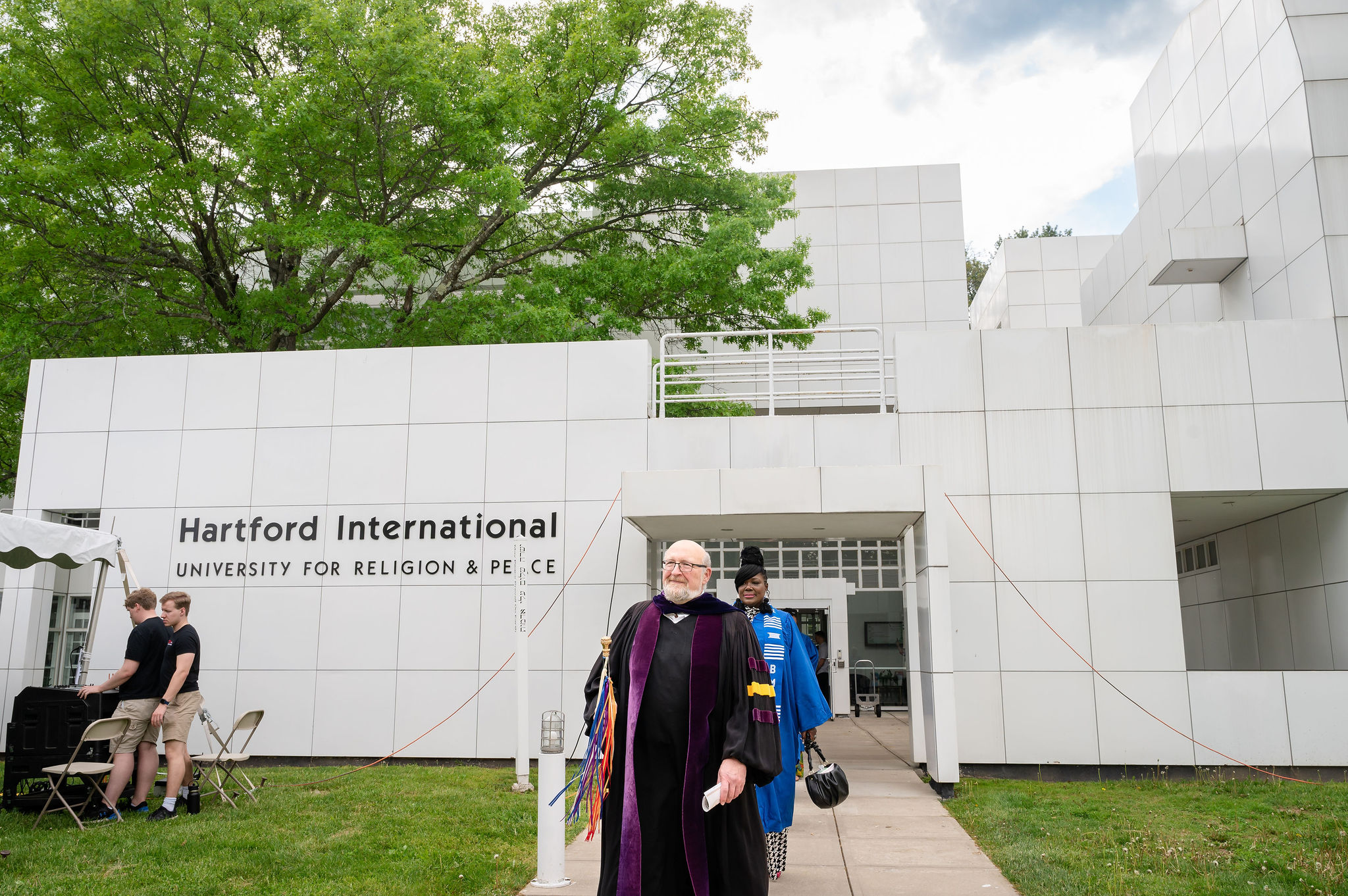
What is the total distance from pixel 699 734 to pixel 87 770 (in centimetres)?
589

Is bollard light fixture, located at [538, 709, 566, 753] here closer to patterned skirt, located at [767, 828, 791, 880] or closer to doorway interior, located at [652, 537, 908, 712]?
patterned skirt, located at [767, 828, 791, 880]

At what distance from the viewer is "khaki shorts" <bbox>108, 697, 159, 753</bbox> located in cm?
808

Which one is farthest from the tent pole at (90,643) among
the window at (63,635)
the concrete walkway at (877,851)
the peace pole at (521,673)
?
the concrete walkway at (877,851)

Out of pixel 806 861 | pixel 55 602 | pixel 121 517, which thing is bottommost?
pixel 806 861

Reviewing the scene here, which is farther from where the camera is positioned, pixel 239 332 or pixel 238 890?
pixel 239 332

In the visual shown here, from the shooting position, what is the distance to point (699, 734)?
14.1 feet

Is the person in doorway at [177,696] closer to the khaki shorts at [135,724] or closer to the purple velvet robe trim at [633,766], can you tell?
the khaki shorts at [135,724]

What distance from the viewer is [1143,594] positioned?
10703 millimetres

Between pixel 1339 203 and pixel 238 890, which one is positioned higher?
pixel 1339 203

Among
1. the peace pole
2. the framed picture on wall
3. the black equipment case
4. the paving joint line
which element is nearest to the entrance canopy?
the peace pole

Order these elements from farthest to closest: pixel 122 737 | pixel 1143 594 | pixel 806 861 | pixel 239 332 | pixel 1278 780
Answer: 1. pixel 239 332
2. pixel 1143 594
3. pixel 1278 780
4. pixel 122 737
5. pixel 806 861

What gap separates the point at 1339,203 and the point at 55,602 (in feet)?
55.1

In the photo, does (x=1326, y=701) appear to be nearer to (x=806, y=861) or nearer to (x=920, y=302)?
(x=806, y=861)

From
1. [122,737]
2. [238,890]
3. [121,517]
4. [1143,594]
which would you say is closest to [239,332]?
[121,517]
